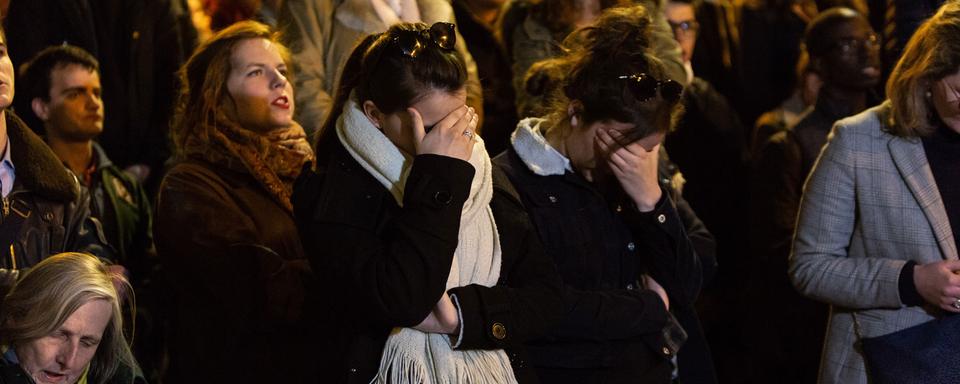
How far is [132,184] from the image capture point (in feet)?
16.1

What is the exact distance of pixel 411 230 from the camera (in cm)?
294

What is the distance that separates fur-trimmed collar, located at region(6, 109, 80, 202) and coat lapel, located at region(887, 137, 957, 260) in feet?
8.25

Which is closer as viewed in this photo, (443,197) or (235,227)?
(443,197)

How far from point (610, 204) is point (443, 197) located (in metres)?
0.93

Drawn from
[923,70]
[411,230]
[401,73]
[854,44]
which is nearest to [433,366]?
[411,230]

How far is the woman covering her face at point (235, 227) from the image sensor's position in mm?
3945

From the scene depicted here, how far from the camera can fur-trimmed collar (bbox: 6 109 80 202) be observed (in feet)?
12.4

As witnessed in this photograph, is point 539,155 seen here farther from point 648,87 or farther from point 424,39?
point 424,39

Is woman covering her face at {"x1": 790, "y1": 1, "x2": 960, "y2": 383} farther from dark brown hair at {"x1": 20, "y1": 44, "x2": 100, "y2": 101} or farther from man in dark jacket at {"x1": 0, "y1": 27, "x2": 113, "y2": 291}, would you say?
dark brown hair at {"x1": 20, "y1": 44, "x2": 100, "y2": 101}

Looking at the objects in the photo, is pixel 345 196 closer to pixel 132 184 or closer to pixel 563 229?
pixel 563 229

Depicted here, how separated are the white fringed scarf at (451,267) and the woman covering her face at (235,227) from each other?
0.78 metres

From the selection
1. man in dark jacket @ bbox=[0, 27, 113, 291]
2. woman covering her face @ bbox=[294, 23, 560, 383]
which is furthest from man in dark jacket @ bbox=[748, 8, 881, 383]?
man in dark jacket @ bbox=[0, 27, 113, 291]

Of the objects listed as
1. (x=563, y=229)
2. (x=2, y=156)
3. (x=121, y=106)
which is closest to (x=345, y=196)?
(x=563, y=229)

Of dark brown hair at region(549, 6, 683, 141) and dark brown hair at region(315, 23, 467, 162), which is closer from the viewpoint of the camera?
dark brown hair at region(315, 23, 467, 162)
